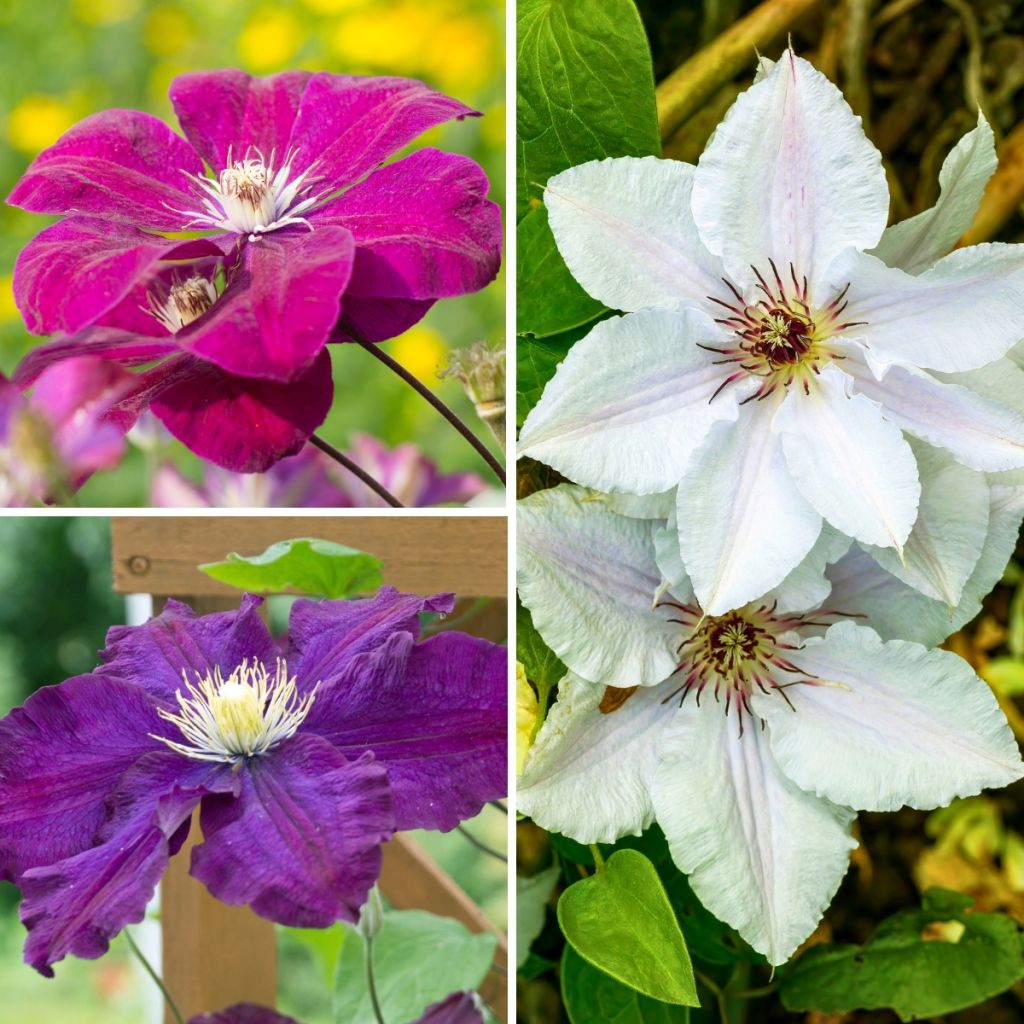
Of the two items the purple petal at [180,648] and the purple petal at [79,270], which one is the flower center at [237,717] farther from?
the purple petal at [79,270]

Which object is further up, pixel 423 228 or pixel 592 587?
pixel 423 228

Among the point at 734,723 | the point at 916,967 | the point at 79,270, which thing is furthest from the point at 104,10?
the point at 916,967

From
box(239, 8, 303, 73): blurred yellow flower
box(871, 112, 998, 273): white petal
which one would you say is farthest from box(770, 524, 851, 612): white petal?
box(239, 8, 303, 73): blurred yellow flower

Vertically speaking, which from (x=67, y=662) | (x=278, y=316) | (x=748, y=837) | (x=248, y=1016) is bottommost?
(x=67, y=662)

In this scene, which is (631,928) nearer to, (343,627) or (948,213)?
(343,627)

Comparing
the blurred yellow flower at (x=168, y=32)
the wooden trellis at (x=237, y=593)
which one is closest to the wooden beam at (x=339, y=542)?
the wooden trellis at (x=237, y=593)

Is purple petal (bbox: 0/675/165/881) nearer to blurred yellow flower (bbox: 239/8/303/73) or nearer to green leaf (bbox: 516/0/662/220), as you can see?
green leaf (bbox: 516/0/662/220)
